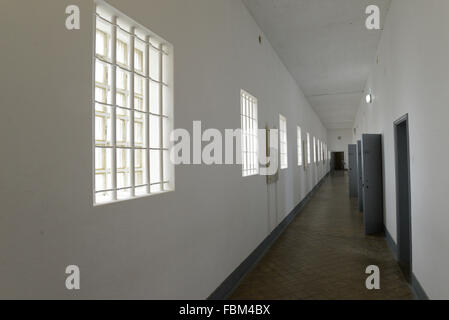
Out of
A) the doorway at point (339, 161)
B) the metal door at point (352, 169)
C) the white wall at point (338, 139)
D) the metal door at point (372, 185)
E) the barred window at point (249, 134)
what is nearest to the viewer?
the barred window at point (249, 134)

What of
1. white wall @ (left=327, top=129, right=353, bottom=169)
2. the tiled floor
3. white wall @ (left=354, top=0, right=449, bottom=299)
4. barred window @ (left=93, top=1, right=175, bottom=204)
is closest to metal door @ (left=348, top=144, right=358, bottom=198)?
the tiled floor

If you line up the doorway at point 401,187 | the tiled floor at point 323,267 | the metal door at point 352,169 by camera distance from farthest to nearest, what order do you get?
the metal door at point 352,169 → the doorway at point 401,187 → the tiled floor at point 323,267

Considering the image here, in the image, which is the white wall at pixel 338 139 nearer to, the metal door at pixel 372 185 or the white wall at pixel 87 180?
the metal door at pixel 372 185

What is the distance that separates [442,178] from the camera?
2.49m

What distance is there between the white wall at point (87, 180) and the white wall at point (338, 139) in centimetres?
2331

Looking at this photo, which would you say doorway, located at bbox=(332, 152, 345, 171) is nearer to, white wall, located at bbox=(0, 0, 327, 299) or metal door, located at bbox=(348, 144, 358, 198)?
metal door, located at bbox=(348, 144, 358, 198)

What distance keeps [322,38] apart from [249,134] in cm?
280

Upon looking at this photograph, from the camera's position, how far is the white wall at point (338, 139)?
81.0 ft

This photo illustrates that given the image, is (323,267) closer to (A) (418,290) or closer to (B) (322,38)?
(A) (418,290)

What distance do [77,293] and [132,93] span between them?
133cm

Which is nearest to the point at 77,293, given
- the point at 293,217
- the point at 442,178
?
the point at 442,178


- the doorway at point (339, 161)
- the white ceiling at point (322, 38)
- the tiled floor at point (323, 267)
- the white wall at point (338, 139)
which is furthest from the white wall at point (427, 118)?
the doorway at point (339, 161)

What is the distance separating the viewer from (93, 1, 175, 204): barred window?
1906 mm

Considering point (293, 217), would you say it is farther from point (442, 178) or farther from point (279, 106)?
point (442, 178)
